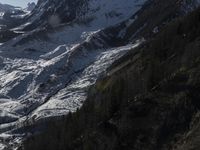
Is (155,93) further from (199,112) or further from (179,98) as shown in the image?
(199,112)

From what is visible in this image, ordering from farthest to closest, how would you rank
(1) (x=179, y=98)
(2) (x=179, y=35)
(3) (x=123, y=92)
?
(2) (x=179, y=35) < (3) (x=123, y=92) < (1) (x=179, y=98)

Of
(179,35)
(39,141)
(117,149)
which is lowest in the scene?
(39,141)

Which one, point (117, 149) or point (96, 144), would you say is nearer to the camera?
point (117, 149)

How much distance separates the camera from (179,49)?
559 feet

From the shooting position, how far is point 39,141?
17038cm

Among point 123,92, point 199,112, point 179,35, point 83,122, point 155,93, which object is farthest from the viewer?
point 179,35

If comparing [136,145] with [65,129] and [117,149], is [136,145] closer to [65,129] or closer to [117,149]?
[117,149]

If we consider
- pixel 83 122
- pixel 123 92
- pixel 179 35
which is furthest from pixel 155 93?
pixel 179 35

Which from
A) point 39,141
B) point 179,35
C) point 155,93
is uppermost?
point 155,93

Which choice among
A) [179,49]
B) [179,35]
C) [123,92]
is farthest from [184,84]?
[179,35]

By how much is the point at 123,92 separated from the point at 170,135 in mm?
68850

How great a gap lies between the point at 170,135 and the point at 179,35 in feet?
471

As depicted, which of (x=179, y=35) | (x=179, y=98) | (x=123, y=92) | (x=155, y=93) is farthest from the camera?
(x=179, y=35)

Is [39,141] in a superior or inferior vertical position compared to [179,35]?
inferior
